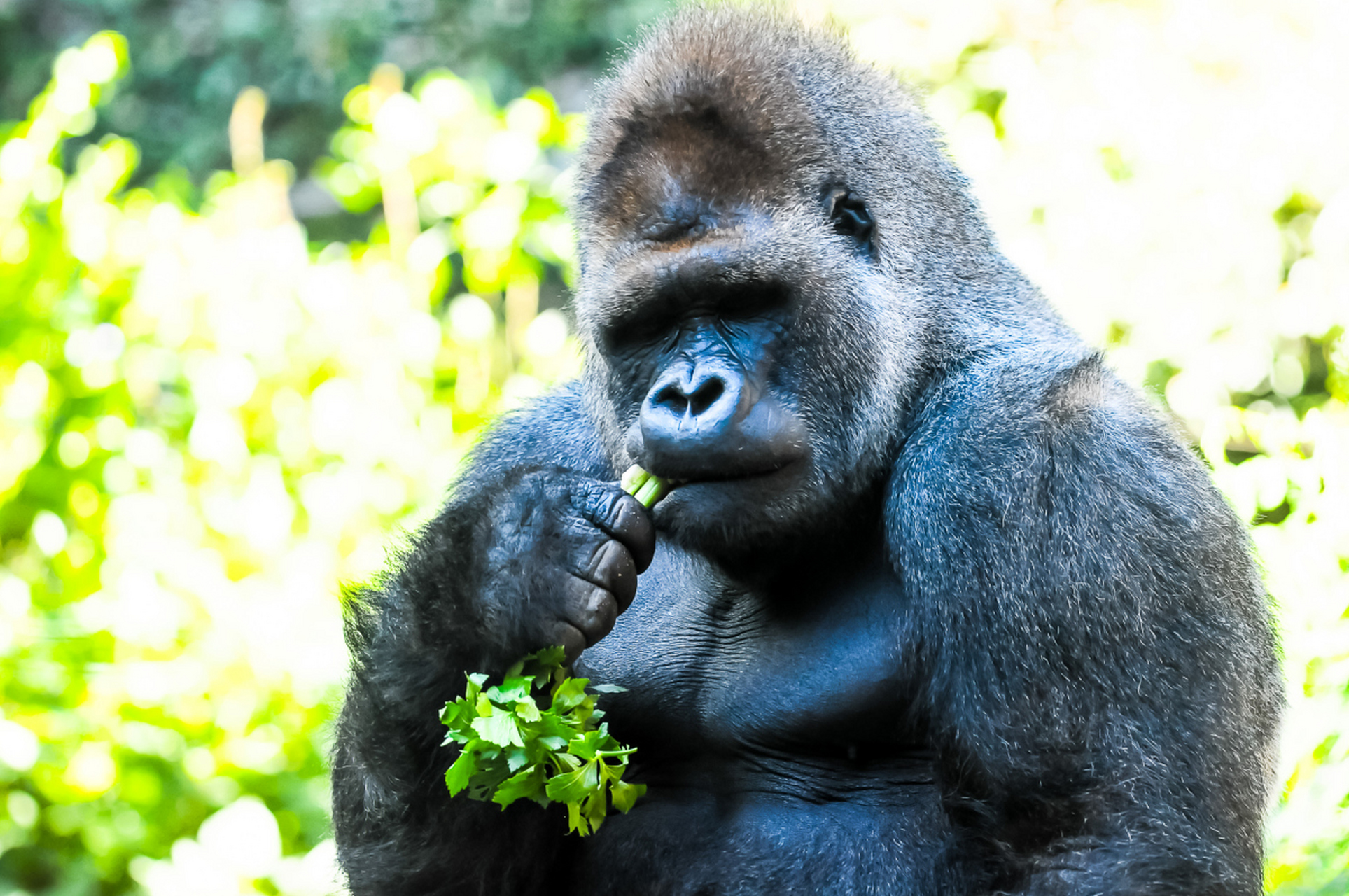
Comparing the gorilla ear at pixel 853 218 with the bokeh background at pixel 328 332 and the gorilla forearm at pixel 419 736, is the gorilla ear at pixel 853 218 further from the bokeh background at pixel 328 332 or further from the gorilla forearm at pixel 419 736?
the bokeh background at pixel 328 332

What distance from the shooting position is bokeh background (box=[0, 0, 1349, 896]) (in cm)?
453

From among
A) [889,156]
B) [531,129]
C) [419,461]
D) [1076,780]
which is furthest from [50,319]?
[1076,780]

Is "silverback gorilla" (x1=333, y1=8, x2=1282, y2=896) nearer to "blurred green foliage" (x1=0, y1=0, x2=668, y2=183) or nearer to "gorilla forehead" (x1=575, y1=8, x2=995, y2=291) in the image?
"gorilla forehead" (x1=575, y1=8, x2=995, y2=291)

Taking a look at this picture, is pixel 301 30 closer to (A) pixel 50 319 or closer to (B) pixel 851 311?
(A) pixel 50 319

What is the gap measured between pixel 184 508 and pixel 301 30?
6558mm

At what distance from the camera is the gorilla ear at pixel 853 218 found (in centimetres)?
269

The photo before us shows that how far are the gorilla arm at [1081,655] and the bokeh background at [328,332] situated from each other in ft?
6.93

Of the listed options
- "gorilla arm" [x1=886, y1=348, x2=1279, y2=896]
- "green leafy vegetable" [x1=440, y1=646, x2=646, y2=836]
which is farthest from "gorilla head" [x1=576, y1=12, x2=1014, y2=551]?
"green leafy vegetable" [x1=440, y1=646, x2=646, y2=836]

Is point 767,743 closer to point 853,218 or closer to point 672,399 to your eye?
point 672,399

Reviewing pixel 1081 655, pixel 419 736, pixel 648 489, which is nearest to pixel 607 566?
pixel 648 489

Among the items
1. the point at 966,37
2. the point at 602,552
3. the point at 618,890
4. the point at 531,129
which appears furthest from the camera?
Result: the point at 966,37

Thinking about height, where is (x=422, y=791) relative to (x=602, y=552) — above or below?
A: below

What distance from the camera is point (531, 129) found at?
562cm

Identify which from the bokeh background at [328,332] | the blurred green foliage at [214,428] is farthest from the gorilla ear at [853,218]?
the bokeh background at [328,332]
